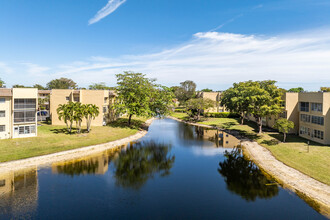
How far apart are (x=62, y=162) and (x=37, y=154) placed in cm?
443

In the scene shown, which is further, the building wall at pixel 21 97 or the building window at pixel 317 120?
the building wall at pixel 21 97

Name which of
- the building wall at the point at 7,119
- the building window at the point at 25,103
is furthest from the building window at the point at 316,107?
the building wall at the point at 7,119

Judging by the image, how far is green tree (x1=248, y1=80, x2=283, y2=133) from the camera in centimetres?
3909

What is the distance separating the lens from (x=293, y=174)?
24641mm

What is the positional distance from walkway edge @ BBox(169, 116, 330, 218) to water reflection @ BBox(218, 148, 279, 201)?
1349mm

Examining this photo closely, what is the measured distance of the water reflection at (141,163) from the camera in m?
24.6

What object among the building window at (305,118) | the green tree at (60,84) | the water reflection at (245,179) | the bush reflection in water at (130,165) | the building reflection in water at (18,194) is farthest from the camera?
the green tree at (60,84)

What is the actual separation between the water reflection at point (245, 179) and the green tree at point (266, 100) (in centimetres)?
1160

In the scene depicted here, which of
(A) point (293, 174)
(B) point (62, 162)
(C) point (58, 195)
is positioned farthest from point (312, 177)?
(B) point (62, 162)

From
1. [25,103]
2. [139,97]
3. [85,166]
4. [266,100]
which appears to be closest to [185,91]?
[139,97]

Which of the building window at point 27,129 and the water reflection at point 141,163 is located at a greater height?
the building window at point 27,129

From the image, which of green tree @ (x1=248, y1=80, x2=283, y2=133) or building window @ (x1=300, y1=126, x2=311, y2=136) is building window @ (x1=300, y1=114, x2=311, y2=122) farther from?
green tree @ (x1=248, y1=80, x2=283, y2=133)

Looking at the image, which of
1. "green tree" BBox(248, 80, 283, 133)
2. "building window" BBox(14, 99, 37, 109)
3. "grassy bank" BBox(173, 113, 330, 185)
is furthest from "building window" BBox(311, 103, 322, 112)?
"building window" BBox(14, 99, 37, 109)

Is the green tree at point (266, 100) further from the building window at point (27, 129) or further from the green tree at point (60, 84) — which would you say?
the green tree at point (60, 84)
